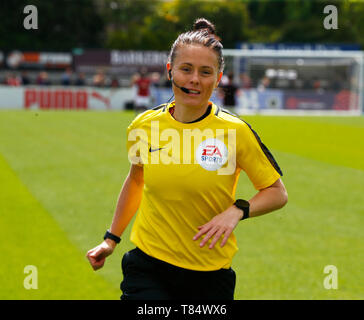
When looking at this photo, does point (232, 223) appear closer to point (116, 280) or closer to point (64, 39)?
point (116, 280)

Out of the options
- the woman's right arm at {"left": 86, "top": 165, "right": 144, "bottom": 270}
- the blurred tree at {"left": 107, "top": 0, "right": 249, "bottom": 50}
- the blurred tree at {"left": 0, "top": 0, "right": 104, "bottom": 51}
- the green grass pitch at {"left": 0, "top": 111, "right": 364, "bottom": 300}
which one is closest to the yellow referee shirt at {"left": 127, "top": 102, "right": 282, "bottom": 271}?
the woman's right arm at {"left": 86, "top": 165, "right": 144, "bottom": 270}

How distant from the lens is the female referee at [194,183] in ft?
11.0

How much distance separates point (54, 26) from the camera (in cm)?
7306

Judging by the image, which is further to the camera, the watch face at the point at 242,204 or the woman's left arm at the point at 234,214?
the watch face at the point at 242,204

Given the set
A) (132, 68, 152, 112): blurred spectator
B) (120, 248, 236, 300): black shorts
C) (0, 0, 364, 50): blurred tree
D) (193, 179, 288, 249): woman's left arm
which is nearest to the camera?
(193, 179, 288, 249): woman's left arm

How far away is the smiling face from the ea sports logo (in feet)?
0.67

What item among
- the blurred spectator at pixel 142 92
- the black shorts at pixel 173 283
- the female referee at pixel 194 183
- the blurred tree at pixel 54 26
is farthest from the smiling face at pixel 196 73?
the blurred tree at pixel 54 26

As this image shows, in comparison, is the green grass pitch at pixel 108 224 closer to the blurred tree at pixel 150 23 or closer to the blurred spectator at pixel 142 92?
the blurred spectator at pixel 142 92

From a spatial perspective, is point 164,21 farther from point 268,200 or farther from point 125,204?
point 268,200

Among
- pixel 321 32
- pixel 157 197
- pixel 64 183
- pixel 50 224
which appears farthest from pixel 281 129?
pixel 321 32

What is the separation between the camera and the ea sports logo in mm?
3340

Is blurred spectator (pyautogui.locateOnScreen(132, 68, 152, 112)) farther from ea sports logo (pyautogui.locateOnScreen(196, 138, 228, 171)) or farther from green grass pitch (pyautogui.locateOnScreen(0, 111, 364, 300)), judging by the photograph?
ea sports logo (pyautogui.locateOnScreen(196, 138, 228, 171))

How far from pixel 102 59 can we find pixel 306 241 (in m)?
47.5

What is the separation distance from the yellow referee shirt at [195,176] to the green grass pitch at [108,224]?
251 cm
